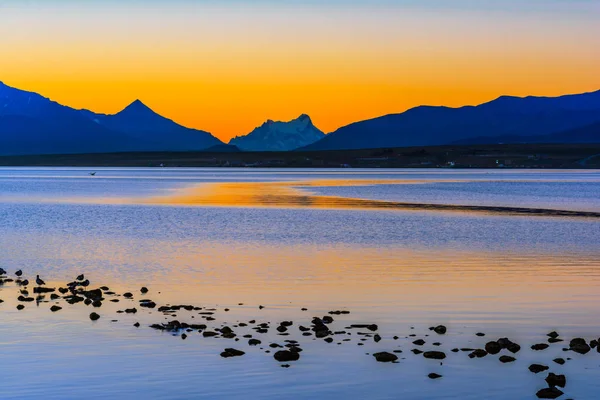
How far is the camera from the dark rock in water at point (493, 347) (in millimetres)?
16875

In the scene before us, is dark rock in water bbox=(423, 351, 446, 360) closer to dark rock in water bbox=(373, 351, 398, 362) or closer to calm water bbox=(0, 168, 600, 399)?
calm water bbox=(0, 168, 600, 399)

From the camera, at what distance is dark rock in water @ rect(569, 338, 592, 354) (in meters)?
17.0

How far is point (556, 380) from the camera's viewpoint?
1495 cm

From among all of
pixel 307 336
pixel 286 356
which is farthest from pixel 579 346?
pixel 286 356

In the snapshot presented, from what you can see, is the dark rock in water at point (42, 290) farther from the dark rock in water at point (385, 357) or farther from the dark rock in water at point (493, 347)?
the dark rock in water at point (493, 347)

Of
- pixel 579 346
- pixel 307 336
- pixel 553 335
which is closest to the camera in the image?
pixel 579 346

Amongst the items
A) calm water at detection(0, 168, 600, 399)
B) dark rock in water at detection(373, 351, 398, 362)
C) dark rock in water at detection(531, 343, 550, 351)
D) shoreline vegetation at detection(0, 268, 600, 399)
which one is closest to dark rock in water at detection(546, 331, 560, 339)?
shoreline vegetation at detection(0, 268, 600, 399)

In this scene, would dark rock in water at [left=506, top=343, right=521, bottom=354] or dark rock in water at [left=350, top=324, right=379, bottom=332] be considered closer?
dark rock in water at [left=506, top=343, right=521, bottom=354]

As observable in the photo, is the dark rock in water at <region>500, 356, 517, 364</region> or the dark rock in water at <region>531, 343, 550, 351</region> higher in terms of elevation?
the dark rock in water at <region>531, 343, 550, 351</region>

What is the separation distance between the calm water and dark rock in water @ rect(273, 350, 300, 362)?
0.59 feet

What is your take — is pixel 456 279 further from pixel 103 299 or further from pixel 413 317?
pixel 103 299

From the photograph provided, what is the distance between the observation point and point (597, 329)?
1916 centimetres

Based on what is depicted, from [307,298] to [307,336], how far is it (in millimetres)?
4896

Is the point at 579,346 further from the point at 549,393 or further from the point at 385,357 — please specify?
the point at 385,357
